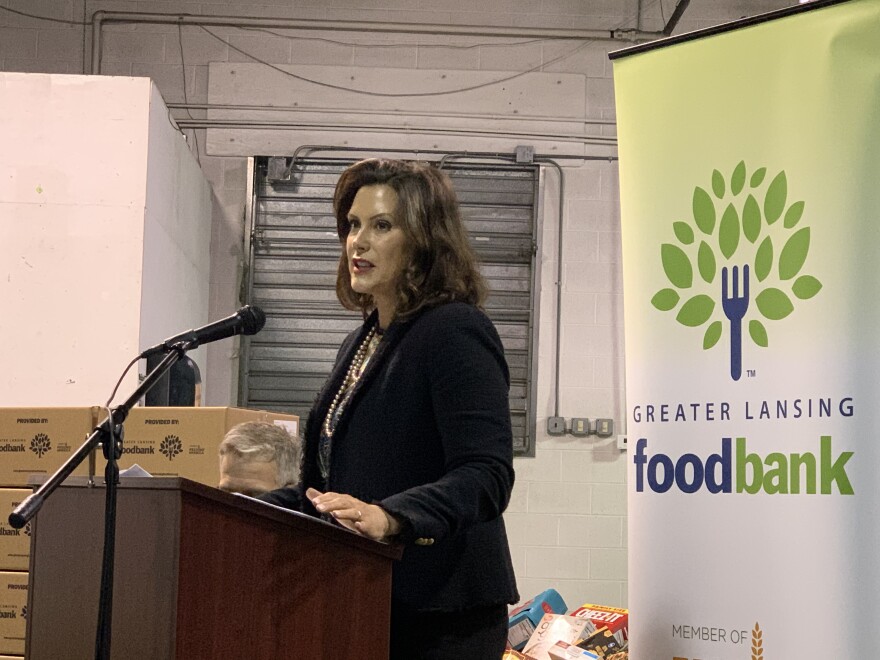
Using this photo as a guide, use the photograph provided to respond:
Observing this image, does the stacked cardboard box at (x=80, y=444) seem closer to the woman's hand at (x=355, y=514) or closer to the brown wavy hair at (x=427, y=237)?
the brown wavy hair at (x=427, y=237)

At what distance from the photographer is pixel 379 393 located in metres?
1.61

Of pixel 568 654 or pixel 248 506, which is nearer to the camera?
pixel 248 506

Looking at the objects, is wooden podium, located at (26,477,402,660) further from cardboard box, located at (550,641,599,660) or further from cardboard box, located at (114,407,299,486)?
cardboard box, located at (550,641,599,660)

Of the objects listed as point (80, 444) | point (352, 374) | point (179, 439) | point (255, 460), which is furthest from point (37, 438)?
point (352, 374)

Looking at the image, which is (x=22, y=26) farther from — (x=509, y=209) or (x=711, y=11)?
(x=711, y=11)

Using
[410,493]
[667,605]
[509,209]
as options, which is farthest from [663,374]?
[509,209]

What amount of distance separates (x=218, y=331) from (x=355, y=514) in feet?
1.34

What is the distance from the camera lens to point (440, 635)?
1.51 meters

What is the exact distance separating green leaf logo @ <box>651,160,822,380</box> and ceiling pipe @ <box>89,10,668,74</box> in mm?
4224

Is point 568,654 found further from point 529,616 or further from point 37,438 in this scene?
point 37,438

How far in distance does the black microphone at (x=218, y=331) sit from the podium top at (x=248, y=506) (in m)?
0.25

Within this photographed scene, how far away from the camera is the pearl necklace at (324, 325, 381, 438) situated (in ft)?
5.49

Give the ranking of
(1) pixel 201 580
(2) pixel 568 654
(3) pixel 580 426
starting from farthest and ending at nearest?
1. (3) pixel 580 426
2. (2) pixel 568 654
3. (1) pixel 201 580

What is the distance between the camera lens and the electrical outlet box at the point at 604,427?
19.4 ft
